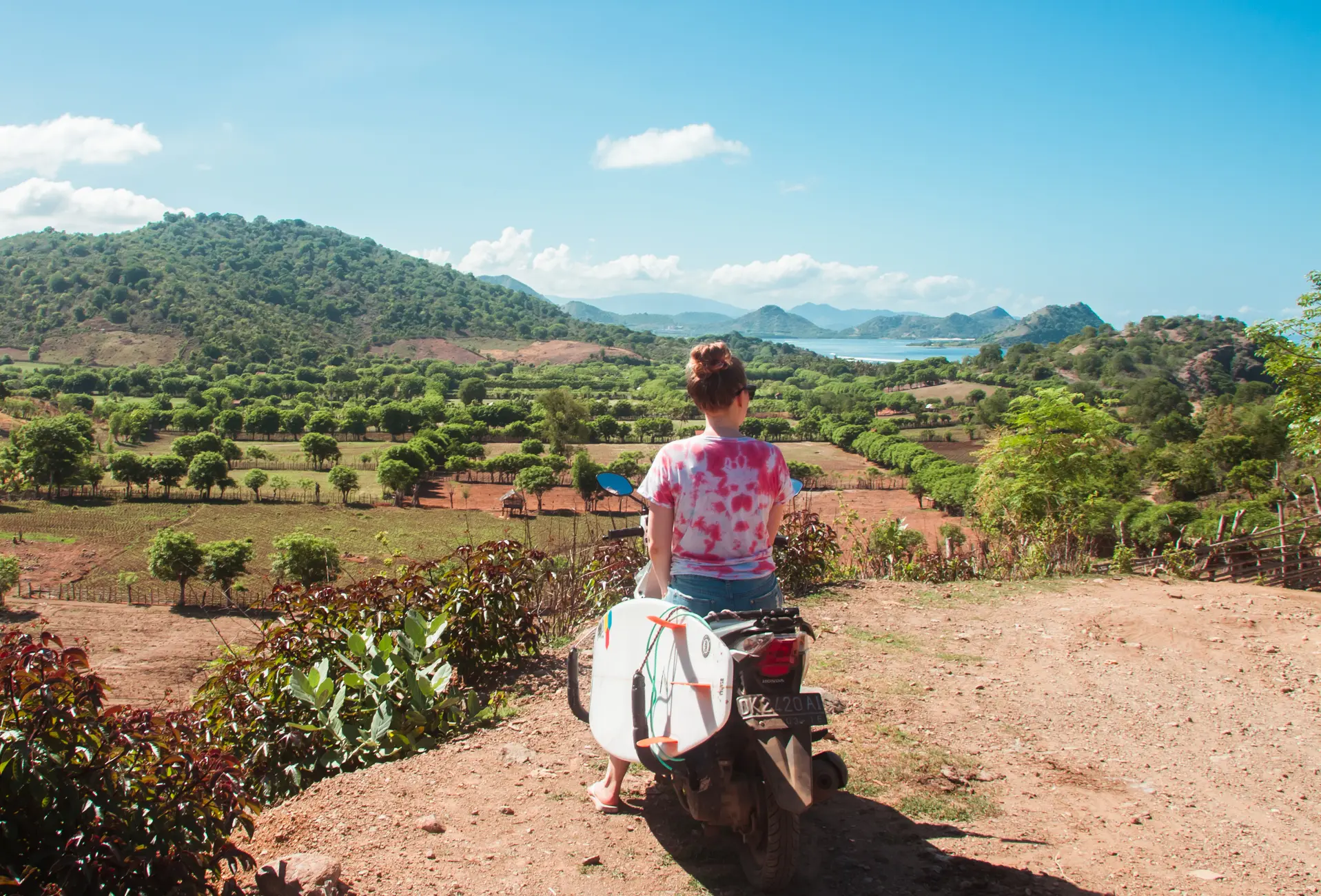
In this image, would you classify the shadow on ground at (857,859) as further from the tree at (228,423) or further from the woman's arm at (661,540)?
the tree at (228,423)

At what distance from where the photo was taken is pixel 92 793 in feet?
8.21

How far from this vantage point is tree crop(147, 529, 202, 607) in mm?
37625

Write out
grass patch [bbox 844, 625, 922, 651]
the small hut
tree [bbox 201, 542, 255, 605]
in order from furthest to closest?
the small hut → tree [bbox 201, 542, 255, 605] → grass patch [bbox 844, 625, 922, 651]

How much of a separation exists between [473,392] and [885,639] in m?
118

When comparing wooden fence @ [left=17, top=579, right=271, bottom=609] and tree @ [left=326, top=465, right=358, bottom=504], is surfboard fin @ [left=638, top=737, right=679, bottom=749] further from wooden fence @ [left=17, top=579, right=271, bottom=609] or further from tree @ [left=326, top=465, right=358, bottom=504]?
tree @ [left=326, top=465, right=358, bottom=504]

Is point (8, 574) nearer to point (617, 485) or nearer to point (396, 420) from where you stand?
point (617, 485)

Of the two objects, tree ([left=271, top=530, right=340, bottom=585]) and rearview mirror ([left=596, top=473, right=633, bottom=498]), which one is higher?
rearview mirror ([left=596, top=473, right=633, bottom=498])

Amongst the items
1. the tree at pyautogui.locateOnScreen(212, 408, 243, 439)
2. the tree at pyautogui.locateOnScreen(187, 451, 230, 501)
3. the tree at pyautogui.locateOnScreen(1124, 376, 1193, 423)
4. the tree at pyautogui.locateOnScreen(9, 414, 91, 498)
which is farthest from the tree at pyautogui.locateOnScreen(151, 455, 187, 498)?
the tree at pyautogui.locateOnScreen(1124, 376, 1193, 423)

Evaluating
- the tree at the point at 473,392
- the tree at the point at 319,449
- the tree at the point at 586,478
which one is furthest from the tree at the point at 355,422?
the tree at the point at 586,478

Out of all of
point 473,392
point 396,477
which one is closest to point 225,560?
point 396,477

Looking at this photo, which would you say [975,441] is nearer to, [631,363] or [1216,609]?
[1216,609]

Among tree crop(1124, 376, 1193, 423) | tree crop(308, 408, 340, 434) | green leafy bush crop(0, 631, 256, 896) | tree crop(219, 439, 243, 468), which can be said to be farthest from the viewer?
tree crop(308, 408, 340, 434)

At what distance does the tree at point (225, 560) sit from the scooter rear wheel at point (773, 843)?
3973 cm

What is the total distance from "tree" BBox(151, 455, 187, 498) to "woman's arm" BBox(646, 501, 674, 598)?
68.9m
